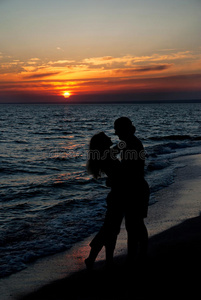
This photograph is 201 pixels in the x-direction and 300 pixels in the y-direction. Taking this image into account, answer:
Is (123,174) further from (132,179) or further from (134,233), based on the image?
(134,233)

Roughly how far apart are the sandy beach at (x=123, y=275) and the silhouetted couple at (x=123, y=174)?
0.50 meters

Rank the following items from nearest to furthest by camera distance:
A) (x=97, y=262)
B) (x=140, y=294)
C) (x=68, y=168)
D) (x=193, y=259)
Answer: (x=140, y=294)
(x=193, y=259)
(x=97, y=262)
(x=68, y=168)

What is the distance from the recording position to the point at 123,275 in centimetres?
383

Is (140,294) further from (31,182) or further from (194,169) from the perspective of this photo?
(194,169)

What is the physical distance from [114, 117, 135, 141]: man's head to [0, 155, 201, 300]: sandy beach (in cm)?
189

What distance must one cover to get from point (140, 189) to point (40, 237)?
334cm

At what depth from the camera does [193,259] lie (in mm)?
3943

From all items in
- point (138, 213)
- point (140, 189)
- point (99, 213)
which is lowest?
point (99, 213)

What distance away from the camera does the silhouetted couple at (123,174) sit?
3416 mm

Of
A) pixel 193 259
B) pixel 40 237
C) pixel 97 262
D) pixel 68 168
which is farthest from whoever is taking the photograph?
pixel 68 168

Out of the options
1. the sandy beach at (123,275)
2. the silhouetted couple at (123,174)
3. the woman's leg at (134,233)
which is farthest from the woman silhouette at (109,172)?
the sandy beach at (123,275)

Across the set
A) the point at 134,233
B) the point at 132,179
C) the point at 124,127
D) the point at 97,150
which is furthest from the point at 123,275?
the point at 124,127

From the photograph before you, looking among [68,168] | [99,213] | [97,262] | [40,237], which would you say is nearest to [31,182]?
[68,168]

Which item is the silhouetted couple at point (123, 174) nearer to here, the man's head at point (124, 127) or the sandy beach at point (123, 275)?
the man's head at point (124, 127)
